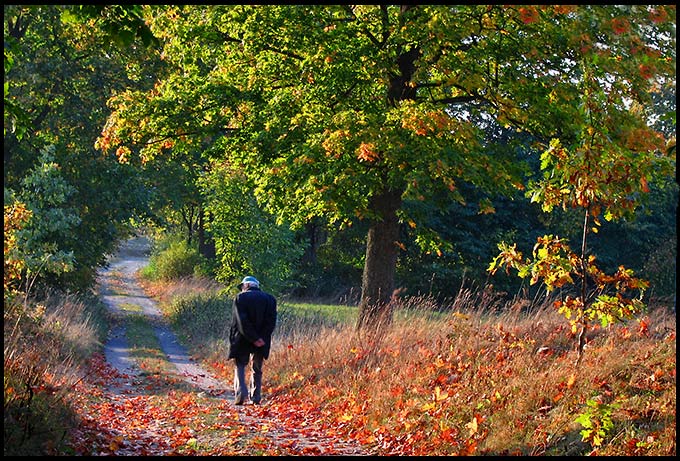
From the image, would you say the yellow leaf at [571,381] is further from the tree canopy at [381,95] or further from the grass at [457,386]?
the tree canopy at [381,95]

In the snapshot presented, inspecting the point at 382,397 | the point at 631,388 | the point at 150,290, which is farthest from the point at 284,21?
the point at 150,290

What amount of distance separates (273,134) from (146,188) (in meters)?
12.6

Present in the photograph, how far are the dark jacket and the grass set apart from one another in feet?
3.80

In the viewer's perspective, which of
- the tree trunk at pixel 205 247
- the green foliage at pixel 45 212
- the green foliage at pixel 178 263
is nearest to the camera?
the green foliage at pixel 45 212

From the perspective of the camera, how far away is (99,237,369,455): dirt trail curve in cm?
920

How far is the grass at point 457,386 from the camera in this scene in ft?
24.7

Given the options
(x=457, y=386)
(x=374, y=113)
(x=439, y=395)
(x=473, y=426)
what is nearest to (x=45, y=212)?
(x=374, y=113)

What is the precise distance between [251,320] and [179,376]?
5.25m

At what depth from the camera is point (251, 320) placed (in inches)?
478

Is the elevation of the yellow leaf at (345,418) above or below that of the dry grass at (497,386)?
below

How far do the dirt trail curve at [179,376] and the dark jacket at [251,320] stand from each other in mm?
950

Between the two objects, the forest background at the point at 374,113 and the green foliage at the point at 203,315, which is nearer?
the forest background at the point at 374,113

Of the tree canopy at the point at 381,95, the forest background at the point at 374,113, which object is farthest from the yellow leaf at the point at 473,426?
the tree canopy at the point at 381,95

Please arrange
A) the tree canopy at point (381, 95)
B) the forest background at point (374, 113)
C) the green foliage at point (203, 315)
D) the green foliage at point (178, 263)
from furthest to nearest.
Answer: the green foliage at point (178, 263)
the green foliage at point (203, 315)
the tree canopy at point (381, 95)
the forest background at point (374, 113)
